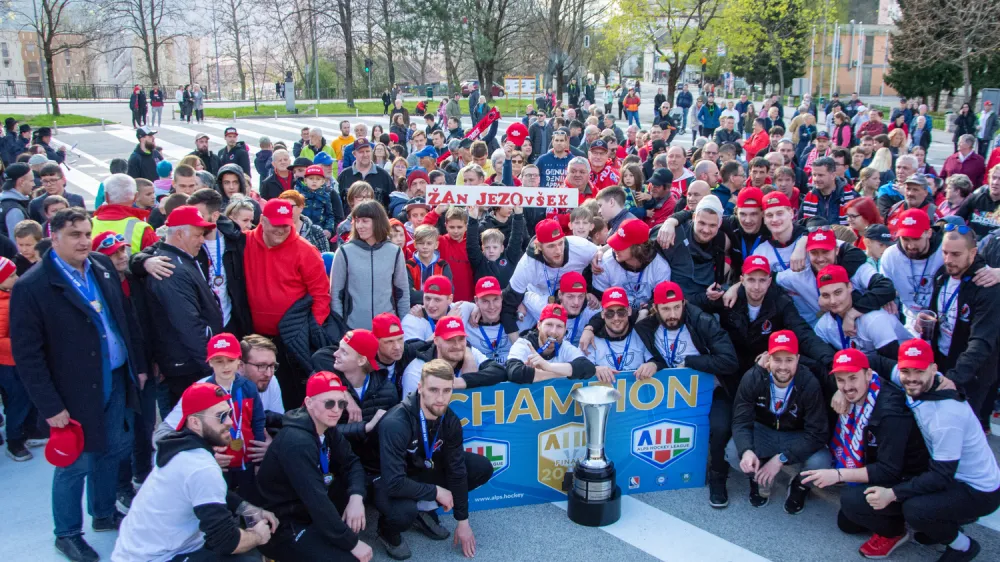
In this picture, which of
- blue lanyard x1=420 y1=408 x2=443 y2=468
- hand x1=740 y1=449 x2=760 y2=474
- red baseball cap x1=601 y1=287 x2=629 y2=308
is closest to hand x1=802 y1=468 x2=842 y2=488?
hand x1=740 y1=449 x2=760 y2=474

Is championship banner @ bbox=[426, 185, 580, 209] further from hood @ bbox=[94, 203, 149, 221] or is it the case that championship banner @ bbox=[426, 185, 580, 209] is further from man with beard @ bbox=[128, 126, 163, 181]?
man with beard @ bbox=[128, 126, 163, 181]

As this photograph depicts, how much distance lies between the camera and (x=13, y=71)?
7719 centimetres

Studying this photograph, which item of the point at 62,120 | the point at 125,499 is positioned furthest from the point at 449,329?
the point at 62,120

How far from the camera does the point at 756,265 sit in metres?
5.66

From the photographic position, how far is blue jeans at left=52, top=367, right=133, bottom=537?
4.59m

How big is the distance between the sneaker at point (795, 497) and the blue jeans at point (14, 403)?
5.82 meters

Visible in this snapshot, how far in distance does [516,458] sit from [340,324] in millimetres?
1794

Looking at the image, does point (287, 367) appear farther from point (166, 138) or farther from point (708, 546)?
point (166, 138)

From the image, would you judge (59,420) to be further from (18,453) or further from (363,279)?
(363,279)

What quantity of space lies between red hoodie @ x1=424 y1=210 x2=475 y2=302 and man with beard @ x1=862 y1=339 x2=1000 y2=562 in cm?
375

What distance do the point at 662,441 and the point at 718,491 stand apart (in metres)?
0.51

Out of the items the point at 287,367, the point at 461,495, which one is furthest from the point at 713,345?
the point at 287,367

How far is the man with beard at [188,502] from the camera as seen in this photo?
3803mm

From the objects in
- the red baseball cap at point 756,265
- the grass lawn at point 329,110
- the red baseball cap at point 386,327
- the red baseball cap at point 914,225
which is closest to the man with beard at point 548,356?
the red baseball cap at point 386,327
